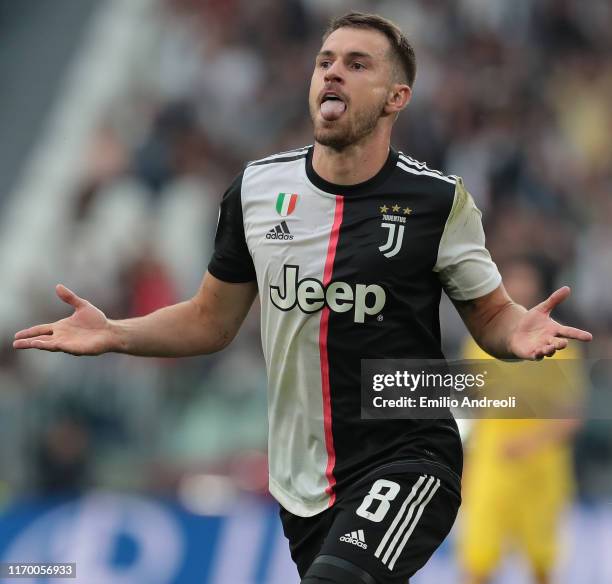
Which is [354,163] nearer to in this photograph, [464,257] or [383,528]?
[464,257]

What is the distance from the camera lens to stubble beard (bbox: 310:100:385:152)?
5629 millimetres

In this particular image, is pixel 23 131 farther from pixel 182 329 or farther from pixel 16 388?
pixel 182 329

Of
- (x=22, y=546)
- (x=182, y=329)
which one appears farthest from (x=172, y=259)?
(x=182, y=329)

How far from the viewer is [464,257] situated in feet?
18.3

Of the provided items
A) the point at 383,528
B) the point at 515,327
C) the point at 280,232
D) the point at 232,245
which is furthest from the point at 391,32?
the point at 383,528

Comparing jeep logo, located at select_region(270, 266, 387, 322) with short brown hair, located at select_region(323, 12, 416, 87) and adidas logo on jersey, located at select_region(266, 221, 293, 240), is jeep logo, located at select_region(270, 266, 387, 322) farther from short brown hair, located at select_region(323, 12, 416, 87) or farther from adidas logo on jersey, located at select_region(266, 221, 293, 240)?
short brown hair, located at select_region(323, 12, 416, 87)

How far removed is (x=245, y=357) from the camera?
11773mm

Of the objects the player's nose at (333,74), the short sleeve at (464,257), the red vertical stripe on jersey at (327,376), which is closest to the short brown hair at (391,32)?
the player's nose at (333,74)

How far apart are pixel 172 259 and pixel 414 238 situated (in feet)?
26.8

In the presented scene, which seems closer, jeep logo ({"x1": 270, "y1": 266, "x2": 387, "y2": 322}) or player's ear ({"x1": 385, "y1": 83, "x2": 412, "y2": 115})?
jeep logo ({"x1": 270, "y1": 266, "x2": 387, "y2": 322})

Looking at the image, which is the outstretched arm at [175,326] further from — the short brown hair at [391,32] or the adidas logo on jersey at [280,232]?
the short brown hair at [391,32]

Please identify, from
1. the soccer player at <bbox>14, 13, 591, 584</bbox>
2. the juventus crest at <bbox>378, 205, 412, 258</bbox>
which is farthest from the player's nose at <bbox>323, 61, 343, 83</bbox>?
the juventus crest at <bbox>378, 205, 412, 258</bbox>

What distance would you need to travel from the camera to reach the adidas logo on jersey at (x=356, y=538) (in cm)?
516

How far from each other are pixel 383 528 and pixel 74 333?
5.01 ft
